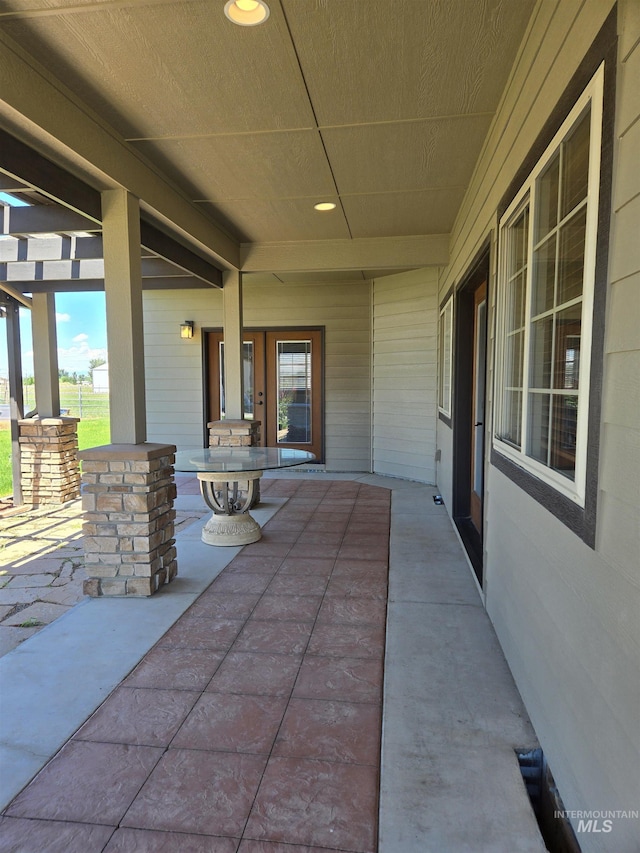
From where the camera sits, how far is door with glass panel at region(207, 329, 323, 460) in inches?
291

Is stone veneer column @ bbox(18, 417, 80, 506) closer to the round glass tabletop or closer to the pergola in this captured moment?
the pergola

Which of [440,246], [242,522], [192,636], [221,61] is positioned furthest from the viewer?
[440,246]

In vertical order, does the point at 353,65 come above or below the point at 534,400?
above

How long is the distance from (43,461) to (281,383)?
330 centimetres

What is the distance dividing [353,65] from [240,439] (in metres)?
3.42

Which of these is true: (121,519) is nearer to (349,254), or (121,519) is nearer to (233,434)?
(233,434)

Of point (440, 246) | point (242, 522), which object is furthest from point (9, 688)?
point (440, 246)

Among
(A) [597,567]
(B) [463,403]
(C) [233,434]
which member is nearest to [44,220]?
(C) [233,434]

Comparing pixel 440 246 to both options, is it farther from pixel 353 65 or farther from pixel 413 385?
pixel 353 65

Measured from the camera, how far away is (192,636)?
254 centimetres

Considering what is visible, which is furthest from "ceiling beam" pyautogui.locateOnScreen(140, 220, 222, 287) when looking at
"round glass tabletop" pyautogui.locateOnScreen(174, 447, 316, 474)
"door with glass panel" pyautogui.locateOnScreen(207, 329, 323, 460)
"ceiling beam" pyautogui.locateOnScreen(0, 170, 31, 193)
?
"door with glass panel" pyautogui.locateOnScreen(207, 329, 323, 460)

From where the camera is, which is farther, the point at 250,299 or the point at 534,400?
the point at 250,299

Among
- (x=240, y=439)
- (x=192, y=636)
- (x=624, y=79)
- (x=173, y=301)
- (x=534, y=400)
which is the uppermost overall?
(x=173, y=301)

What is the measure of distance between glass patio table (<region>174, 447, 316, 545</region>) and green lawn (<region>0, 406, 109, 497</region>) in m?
3.77
